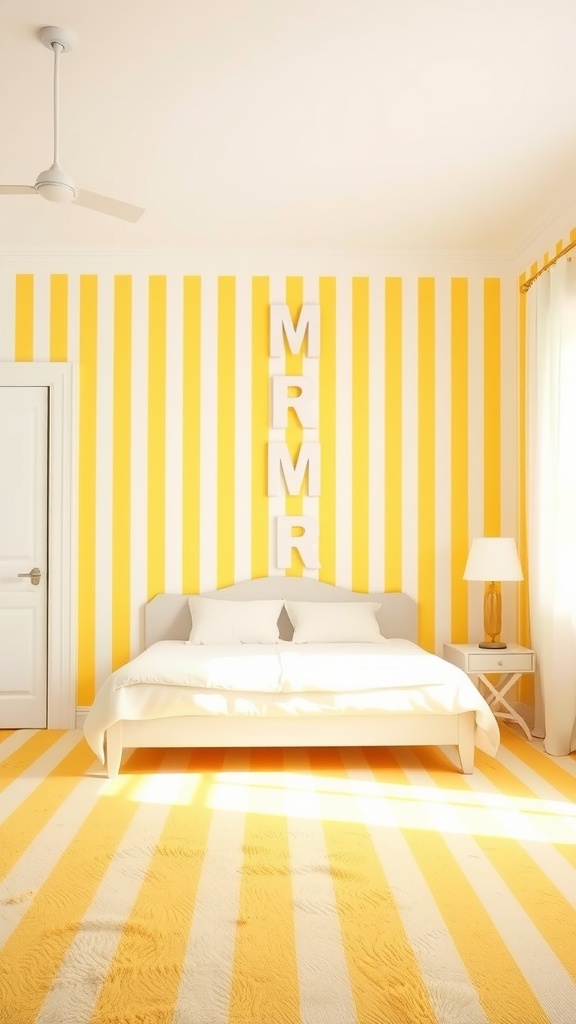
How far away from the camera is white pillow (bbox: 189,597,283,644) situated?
4363 mm

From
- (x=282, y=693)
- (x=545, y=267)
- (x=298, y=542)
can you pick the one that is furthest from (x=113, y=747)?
(x=545, y=267)

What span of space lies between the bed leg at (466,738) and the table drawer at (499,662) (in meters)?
0.64

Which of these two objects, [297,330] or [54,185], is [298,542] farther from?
[54,185]

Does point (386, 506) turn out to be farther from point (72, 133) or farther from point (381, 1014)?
point (381, 1014)

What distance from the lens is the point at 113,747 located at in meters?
3.54

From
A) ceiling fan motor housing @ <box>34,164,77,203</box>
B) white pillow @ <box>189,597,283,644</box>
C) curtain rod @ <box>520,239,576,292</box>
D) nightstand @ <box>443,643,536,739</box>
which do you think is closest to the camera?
ceiling fan motor housing @ <box>34,164,77,203</box>

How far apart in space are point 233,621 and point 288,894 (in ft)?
7.09

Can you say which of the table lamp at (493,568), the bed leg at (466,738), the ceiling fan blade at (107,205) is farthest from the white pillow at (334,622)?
the ceiling fan blade at (107,205)

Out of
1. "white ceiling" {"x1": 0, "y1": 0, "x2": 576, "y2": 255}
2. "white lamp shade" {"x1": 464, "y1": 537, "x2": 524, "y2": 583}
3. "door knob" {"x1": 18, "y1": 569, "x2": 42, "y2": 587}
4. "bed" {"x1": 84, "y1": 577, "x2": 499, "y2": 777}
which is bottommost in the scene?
"bed" {"x1": 84, "y1": 577, "x2": 499, "y2": 777}

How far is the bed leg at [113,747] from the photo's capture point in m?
3.54

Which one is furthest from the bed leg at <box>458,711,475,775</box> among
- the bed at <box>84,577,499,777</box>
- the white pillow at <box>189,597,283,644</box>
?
the white pillow at <box>189,597,283,644</box>

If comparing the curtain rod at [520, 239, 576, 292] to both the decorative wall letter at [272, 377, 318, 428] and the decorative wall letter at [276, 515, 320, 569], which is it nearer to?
the decorative wall letter at [272, 377, 318, 428]

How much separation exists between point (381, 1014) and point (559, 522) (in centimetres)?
276

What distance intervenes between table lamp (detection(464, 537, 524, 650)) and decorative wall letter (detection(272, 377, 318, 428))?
1.30 metres
